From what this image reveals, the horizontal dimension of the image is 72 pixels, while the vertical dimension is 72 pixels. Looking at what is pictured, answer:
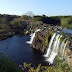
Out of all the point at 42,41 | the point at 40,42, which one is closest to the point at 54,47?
the point at 42,41

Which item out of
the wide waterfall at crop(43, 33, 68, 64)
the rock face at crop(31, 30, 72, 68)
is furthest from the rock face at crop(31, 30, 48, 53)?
the wide waterfall at crop(43, 33, 68, 64)

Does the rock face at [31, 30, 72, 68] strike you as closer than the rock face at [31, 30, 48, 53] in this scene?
Yes

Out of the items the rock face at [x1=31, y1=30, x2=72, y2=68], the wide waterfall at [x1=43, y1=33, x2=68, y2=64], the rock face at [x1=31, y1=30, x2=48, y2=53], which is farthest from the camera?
the rock face at [x1=31, y1=30, x2=48, y2=53]

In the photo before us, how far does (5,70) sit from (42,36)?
26.2 meters

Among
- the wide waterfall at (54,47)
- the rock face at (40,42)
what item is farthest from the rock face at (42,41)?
the wide waterfall at (54,47)

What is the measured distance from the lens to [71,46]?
21188 millimetres

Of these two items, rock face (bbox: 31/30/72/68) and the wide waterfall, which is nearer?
the wide waterfall

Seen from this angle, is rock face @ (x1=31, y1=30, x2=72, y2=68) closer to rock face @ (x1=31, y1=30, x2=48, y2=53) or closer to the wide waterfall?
rock face @ (x1=31, y1=30, x2=48, y2=53)

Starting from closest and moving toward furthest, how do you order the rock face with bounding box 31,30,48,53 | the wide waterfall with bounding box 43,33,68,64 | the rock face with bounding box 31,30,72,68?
the wide waterfall with bounding box 43,33,68,64, the rock face with bounding box 31,30,72,68, the rock face with bounding box 31,30,48,53

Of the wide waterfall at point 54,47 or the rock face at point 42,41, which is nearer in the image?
the wide waterfall at point 54,47

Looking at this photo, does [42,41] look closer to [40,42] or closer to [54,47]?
[40,42]

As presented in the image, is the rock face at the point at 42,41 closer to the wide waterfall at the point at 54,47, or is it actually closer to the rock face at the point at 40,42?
the rock face at the point at 40,42

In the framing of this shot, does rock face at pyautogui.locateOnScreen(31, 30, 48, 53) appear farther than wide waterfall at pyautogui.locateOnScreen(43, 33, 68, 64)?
Yes

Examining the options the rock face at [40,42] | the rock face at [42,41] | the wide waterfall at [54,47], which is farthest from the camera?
the rock face at [40,42]
